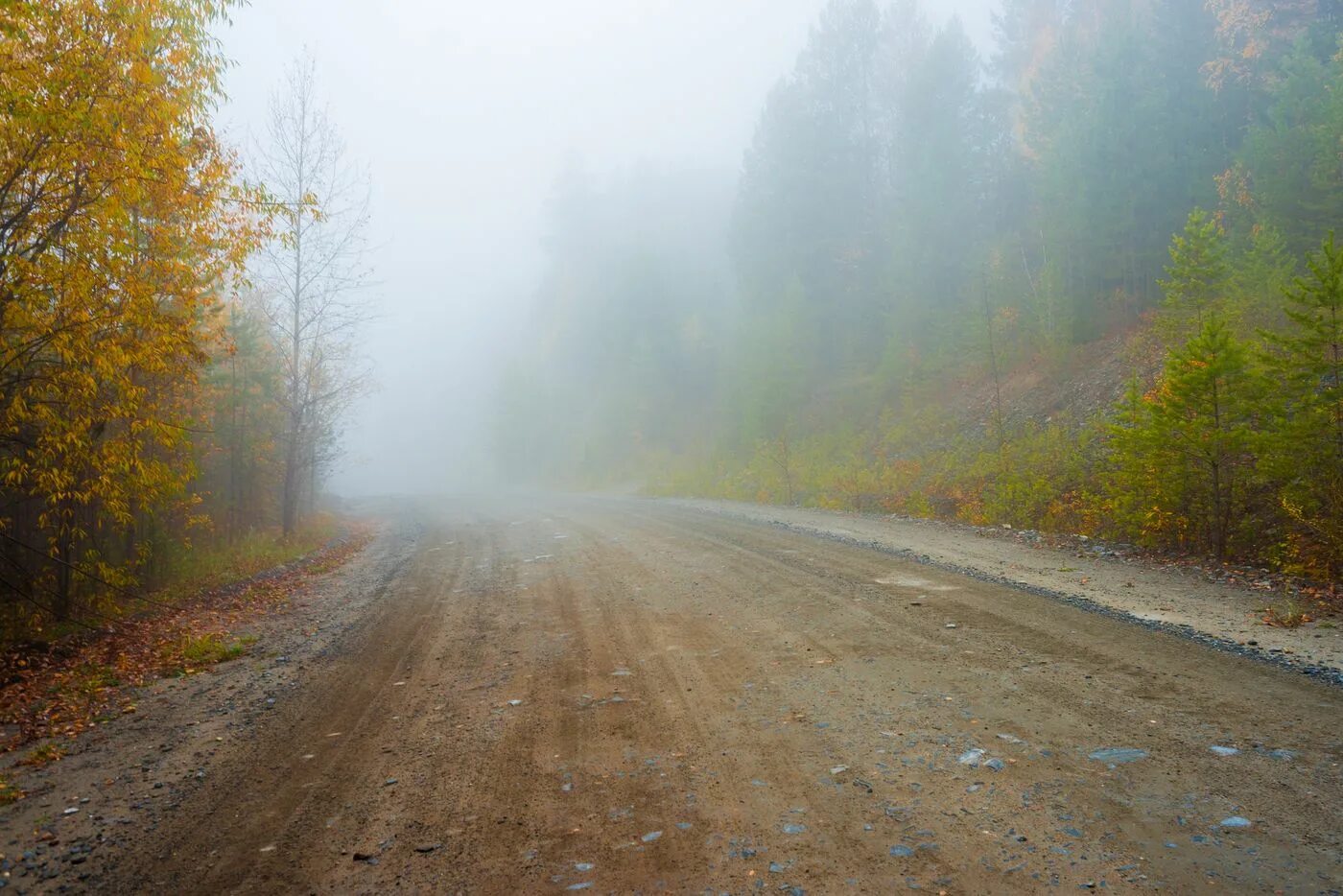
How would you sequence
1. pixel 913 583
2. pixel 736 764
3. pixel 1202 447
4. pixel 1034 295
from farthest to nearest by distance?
pixel 1034 295 → pixel 1202 447 → pixel 913 583 → pixel 736 764

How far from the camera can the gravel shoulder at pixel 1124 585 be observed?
17.9 feet

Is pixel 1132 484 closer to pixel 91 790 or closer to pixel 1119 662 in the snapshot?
pixel 1119 662

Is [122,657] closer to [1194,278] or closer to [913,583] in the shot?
[913,583]

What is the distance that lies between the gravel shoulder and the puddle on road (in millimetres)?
769

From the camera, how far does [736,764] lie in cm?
381

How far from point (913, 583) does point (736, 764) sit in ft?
16.8

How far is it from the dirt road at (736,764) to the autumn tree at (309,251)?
11996 millimetres

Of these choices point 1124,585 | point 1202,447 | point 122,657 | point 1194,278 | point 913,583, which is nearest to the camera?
point 122,657

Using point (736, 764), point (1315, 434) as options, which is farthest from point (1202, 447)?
point (736, 764)

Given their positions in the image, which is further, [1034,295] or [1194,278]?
[1034,295]

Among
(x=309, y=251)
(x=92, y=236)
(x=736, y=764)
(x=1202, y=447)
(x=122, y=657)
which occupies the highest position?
(x=309, y=251)

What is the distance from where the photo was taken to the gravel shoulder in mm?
5441

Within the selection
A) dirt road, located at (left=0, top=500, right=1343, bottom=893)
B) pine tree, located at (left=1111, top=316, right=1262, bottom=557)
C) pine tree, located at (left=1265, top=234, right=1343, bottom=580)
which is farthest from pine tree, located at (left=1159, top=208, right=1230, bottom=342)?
dirt road, located at (left=0, top=500, right=1343, bottom=893)

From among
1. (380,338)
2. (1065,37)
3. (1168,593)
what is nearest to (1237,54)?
(1065,37)
